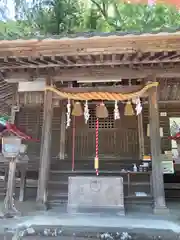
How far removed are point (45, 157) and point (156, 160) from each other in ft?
8.34

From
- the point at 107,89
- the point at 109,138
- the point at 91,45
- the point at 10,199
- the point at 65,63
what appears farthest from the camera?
the point at 109,138

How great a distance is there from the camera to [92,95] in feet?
20.0

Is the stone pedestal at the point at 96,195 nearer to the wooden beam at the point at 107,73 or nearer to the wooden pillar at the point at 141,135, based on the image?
the wooden beam at the point at 107,73

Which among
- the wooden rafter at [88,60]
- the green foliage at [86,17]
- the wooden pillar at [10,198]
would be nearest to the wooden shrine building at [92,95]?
the wooden rafter at [88,60]

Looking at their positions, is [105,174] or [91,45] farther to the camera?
[105,174]

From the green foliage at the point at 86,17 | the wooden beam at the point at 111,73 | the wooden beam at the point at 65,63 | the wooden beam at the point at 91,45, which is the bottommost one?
the wooden beam at the point at 111,73

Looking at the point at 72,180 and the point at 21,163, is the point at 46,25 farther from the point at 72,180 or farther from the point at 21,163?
the point at 72,180

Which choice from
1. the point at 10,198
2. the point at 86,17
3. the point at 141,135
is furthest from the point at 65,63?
the point at 86,17

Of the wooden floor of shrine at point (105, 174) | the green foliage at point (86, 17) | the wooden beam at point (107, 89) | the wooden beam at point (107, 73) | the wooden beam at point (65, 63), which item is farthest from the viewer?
the green foliage at point (86, 17)

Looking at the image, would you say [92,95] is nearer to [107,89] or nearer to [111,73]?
[107,89]

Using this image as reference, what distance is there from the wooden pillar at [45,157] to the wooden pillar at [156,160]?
241cm

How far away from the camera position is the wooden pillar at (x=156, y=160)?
214 inches

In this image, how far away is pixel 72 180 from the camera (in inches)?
226

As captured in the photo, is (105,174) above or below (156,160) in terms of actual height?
below
